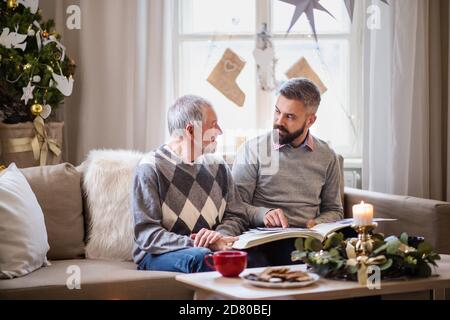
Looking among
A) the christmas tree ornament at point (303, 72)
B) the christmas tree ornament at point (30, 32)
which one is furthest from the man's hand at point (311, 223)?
the christmas tree ornament at point (30, 32)

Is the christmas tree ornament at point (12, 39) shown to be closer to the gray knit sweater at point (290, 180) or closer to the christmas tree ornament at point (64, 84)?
the christmas tree ornament at point (64, 84)

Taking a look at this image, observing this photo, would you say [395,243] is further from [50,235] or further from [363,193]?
[50,235]

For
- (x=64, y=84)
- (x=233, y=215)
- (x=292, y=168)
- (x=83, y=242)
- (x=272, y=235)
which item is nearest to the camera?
(x=272, y=235)

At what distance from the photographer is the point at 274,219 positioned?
254 cm

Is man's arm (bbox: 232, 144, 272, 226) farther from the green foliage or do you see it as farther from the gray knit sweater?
the green foliage

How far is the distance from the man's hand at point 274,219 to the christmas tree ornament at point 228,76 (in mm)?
1078

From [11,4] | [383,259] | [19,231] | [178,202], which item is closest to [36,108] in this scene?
[11,4]

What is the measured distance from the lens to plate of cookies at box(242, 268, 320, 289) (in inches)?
68.5

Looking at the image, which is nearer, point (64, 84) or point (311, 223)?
point (311, 223)

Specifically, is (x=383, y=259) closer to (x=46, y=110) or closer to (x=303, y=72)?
(x=46, y=110)

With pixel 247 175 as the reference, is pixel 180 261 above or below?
below

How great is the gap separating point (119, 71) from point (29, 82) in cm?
51

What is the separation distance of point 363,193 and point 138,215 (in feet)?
3.71
